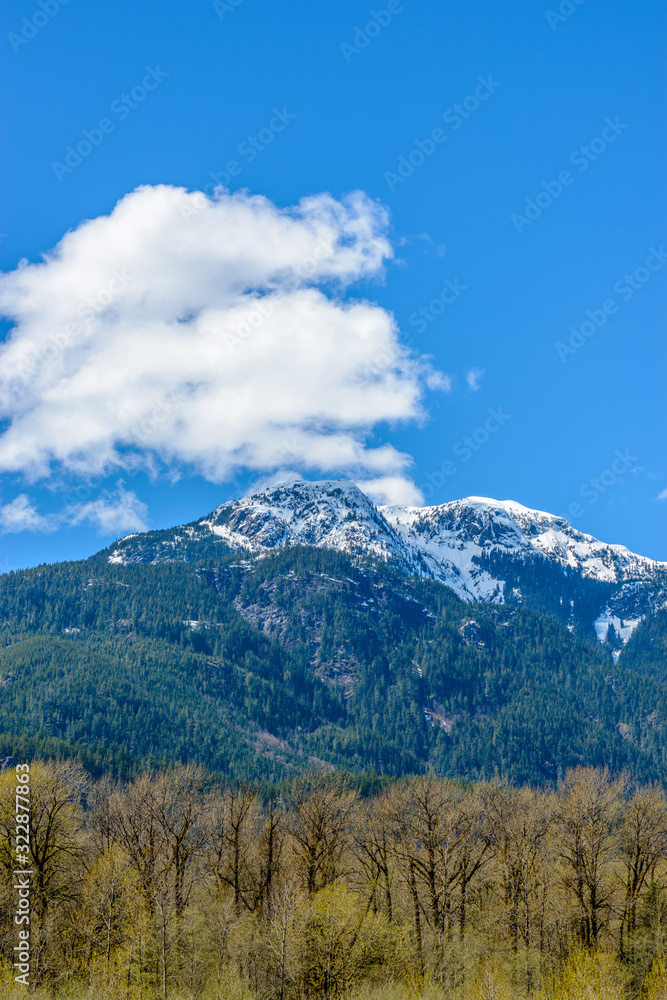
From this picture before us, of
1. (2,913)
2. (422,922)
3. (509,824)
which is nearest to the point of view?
(2,913)

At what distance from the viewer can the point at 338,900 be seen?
2387 inches

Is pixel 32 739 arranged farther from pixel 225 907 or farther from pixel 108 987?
pixel 108 987

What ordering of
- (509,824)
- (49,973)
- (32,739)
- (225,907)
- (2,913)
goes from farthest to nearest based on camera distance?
1. (32,739)
2. (509,824)
3. (225,907)
4. (2,913)
5. (49,973)

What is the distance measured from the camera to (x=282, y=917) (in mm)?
58312

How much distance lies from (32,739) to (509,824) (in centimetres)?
15083

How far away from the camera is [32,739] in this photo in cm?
19425

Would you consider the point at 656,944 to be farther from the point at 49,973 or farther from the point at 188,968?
the point at 49,973

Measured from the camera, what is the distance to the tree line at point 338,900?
56594 millimetres

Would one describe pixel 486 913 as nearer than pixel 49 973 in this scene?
No

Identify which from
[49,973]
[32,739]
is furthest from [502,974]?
[32,739]

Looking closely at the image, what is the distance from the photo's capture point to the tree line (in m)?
56.6

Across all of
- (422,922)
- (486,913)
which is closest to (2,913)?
(422,922)

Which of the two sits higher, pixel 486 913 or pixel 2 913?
pixel 2 913

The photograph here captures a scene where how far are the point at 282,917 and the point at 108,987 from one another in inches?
560
